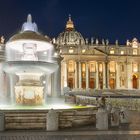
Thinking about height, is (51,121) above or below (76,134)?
above

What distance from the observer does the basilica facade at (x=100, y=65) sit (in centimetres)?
11519

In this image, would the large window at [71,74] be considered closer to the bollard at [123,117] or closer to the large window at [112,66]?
the large window at [112,66]

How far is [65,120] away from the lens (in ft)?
51.7

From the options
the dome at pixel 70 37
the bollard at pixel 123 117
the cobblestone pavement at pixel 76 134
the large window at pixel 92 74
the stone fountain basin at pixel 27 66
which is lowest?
the cobblestone pavement at pixel 76 134

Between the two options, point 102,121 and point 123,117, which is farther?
point 123,117

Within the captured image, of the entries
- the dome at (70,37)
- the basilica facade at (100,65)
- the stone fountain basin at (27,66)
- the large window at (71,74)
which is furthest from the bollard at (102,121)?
the dome at (70,37)

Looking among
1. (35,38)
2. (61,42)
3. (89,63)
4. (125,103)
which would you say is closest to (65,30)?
(61,42)

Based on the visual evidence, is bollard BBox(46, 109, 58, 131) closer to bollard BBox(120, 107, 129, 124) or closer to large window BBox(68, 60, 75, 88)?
bollard BBox(120, 107, 129, 124)

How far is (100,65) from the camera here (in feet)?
384

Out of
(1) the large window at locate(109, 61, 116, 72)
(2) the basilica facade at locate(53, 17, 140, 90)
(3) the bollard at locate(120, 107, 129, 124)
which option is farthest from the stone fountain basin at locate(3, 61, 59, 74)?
(1) the large window at locate(109, 61, 116, 72)

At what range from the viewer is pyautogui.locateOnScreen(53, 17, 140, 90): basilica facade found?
115 metres

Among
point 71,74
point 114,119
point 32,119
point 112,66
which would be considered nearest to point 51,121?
point 32,119

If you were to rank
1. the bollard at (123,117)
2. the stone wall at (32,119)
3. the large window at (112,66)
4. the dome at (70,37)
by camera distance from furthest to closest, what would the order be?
the dome at (70,37), the large window at (112,66), the bollard at (123,117), the stone wall at (32,119)

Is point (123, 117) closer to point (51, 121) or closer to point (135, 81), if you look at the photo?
point (51, 121)
